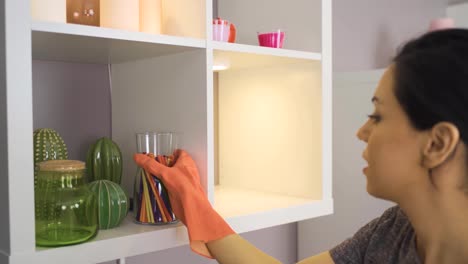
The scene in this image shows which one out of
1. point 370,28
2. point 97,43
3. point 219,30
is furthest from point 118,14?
point 370,28

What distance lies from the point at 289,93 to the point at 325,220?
708mm

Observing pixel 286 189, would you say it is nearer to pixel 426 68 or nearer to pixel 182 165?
pixel 182 165

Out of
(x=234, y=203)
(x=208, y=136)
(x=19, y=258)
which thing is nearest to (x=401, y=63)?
(x=208, y=136)

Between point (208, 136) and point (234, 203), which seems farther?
point (234, 203)

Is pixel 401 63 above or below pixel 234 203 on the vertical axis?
above

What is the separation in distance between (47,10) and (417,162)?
632 mm

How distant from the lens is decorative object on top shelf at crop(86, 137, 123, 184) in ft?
3.30

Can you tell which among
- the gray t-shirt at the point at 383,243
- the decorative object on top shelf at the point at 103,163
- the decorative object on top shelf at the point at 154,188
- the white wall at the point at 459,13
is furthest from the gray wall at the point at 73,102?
the white wall at the point at 459,13

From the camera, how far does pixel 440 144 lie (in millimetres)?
749

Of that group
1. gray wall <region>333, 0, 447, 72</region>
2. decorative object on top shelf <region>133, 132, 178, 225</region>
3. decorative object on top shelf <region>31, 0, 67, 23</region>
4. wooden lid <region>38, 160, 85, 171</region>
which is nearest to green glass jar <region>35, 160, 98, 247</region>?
wooden lid <region>38, 160, 85, 171</region>

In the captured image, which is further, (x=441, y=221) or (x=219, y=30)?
(x=219, y=30)

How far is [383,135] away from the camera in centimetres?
81

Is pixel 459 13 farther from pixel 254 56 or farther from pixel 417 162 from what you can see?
pixel 417 162

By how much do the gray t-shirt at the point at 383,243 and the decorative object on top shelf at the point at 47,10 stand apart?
0.69 metres
